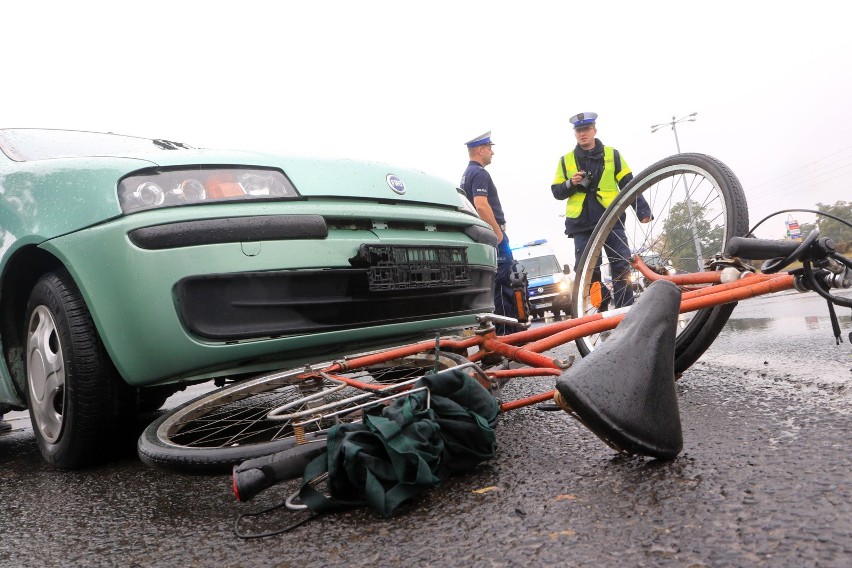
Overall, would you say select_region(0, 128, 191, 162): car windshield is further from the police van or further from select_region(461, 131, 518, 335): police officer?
the police van

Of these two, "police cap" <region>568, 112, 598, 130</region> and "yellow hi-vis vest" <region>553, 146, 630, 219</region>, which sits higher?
"police cap" <region>568, 112, 598, 130</region>

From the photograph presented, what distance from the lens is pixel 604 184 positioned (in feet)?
17.4

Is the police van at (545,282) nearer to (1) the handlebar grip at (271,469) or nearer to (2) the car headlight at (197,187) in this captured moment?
(2) the car headlight at (197,187)

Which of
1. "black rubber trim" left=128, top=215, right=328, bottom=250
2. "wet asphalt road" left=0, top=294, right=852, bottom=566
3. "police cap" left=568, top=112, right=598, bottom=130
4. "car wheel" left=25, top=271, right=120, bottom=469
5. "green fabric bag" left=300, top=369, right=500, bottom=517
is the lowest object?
"wet asphalt road" left=0, top=294, right=852, bottom=566

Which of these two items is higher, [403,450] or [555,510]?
[403,450]

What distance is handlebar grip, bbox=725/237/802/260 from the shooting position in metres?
2.01

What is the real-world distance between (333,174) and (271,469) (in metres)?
1.36

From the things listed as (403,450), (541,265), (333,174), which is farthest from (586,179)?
(541,265)

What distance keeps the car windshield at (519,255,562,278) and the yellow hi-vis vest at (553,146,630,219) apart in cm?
1307

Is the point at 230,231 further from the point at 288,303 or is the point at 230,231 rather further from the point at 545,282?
the point at 545,282

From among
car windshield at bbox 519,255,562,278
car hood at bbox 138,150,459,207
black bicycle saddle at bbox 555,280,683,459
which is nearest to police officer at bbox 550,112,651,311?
car hood at bbox 138,150,459,207

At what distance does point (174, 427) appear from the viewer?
2.35m

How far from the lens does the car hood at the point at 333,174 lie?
2434 millimetres

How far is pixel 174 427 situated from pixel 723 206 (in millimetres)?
2365
